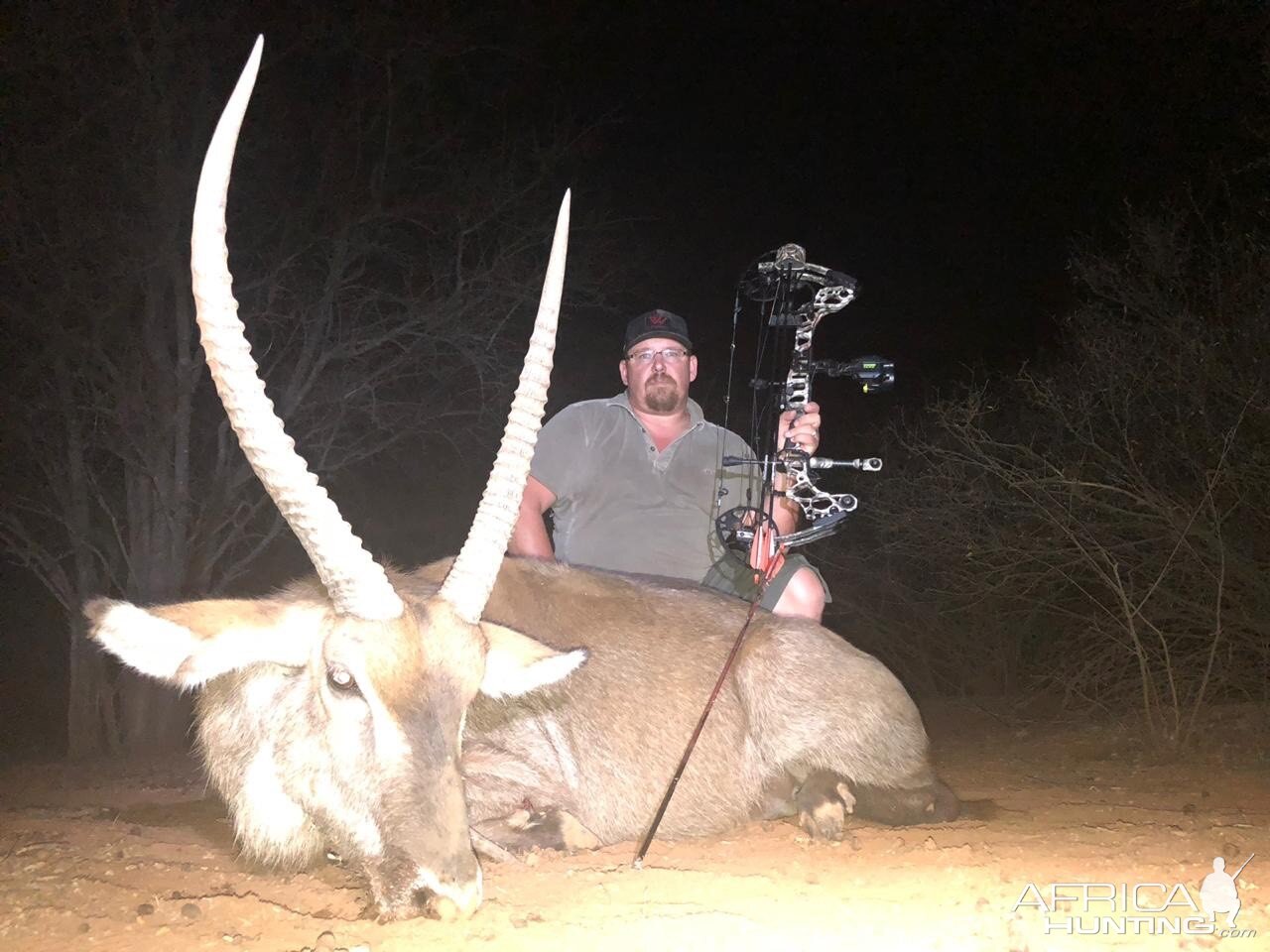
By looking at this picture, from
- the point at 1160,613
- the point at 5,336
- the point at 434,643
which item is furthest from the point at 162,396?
the point at 1160,613

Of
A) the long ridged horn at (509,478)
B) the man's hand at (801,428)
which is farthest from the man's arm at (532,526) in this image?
the long ridged horn at (509,478)

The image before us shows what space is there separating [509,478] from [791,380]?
2.34 metres

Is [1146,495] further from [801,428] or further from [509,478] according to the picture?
[509,478]

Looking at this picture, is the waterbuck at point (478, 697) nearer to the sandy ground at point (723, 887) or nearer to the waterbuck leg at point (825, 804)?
the waterbuck leg at point (825, 804)

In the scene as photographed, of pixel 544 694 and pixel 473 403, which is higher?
pixel 473 403

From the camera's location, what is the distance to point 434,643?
3.08 metres

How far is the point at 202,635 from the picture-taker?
3.15m

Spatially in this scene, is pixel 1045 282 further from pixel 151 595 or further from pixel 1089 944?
pixel 1089 944

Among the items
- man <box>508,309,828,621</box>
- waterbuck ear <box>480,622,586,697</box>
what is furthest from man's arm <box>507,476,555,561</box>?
waterbuck ear <box>480,622,586,697</box>

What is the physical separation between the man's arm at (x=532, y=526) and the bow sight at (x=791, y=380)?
3.58ft

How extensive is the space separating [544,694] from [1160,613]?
19.4 feet

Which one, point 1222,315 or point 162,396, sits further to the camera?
point 162,396

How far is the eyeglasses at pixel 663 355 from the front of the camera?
6.09 metres

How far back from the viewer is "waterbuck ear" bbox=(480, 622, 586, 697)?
3.47 metres
